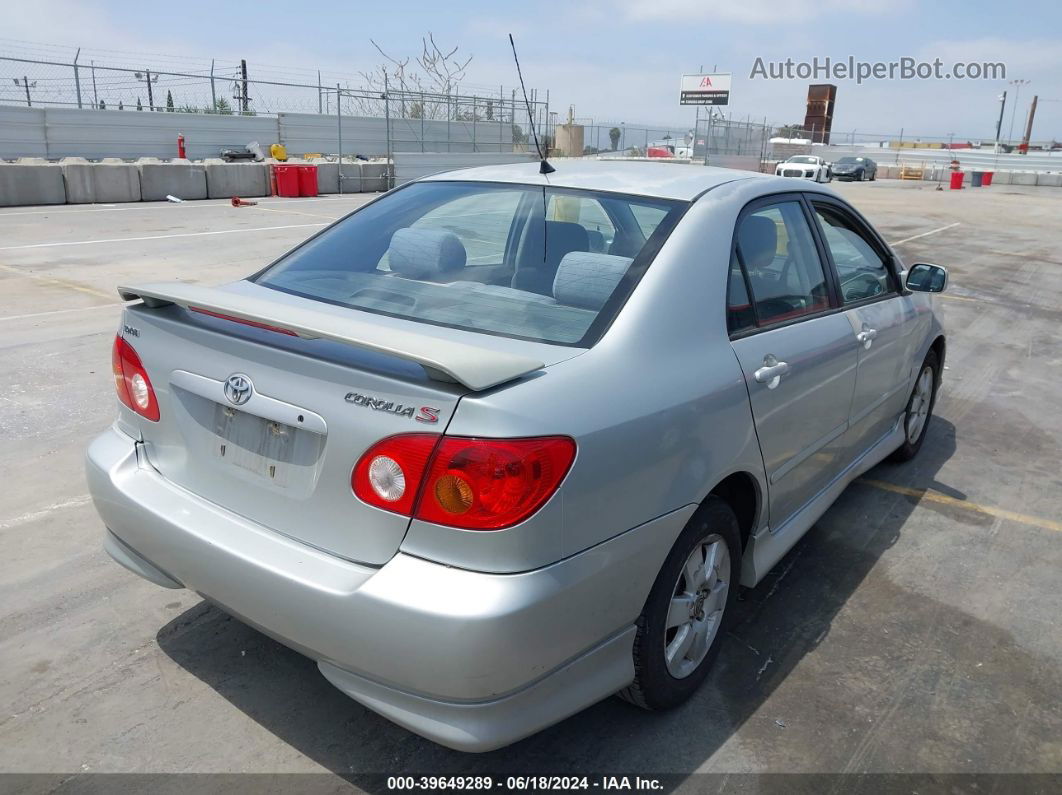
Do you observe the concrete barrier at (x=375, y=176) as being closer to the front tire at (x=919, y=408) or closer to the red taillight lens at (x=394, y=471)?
the front tire at (x=919, y=408)

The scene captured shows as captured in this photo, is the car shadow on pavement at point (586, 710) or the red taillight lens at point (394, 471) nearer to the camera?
the red taillight lens at point (394, 471)

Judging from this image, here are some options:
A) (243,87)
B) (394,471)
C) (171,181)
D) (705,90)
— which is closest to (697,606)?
(394,471)

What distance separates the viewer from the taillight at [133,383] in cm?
263

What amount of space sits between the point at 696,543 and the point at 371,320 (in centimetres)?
122

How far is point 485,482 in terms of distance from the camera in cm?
201

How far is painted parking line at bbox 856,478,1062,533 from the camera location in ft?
14.4

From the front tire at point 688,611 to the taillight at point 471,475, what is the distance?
2.12 feet

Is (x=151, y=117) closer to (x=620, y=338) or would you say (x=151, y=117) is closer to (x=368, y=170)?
(x=368, y=170)

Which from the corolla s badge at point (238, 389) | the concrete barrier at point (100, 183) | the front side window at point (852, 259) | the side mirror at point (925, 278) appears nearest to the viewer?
the corolla s badge at point (238, 389)

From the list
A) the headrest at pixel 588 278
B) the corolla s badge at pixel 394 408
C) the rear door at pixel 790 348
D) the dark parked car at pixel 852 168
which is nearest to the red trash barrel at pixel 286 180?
the rear door at pixel 790 348

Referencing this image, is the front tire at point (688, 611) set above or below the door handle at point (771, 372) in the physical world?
below

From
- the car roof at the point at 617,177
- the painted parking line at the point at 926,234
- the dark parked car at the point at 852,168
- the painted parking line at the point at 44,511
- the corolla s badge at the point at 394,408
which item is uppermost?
the car roof at the point at 617,177

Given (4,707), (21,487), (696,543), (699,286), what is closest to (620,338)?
(699,286)

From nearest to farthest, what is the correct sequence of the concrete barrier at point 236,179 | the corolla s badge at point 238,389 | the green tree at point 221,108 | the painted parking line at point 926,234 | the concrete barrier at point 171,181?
the corolla s badge at point 238,389 → the painted parking line at point 926,234 → the concrete barrier at point 171,181 → the concrete barrier at point 236,179 → the green tree at point 221,108
